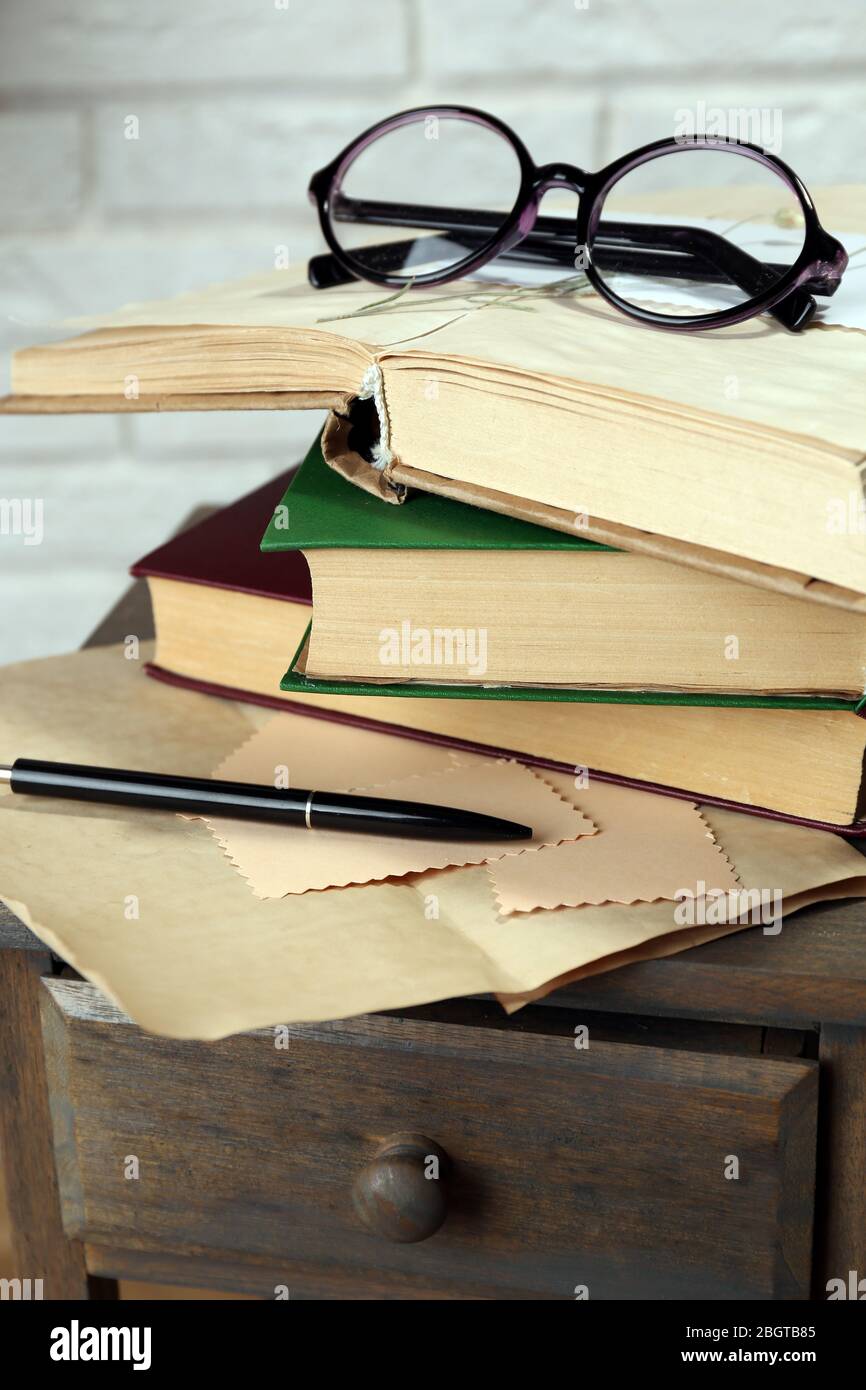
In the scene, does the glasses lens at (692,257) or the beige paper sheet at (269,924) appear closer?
the beige paper sheet at (269,924)

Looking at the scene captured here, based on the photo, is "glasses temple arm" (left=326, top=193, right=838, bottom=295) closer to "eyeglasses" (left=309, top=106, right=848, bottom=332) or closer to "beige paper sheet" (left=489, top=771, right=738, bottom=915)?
"eyeglasses" (left=309, top=106, right=848, bottom=332)

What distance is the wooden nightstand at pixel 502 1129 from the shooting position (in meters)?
0.46

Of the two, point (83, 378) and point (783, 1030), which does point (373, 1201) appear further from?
point (83, 378)

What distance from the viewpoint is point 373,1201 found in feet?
1.55

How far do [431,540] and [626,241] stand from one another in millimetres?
202

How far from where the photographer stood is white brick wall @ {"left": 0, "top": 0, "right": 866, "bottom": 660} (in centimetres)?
97

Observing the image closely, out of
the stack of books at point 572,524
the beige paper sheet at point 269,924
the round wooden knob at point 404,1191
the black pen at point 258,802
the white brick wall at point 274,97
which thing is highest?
the white brick wall at point 274,97

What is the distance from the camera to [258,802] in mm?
494

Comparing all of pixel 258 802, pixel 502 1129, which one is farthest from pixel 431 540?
pixel 502 1129

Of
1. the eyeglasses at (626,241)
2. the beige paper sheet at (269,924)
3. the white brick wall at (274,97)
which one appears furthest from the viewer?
the white brick wall at (274,97)

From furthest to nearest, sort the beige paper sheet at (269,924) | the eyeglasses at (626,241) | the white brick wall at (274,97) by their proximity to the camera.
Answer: the white brick wall at (274,97) < the eyeglasses at (626,241) < the beige paper sheet at (269,924)

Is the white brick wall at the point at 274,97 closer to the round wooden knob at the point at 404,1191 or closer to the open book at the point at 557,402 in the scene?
the open book at the point at 557,402

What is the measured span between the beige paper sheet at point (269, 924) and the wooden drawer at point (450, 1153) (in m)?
0.06

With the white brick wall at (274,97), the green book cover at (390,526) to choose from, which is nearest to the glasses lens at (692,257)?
the green book cover at (390,526)
